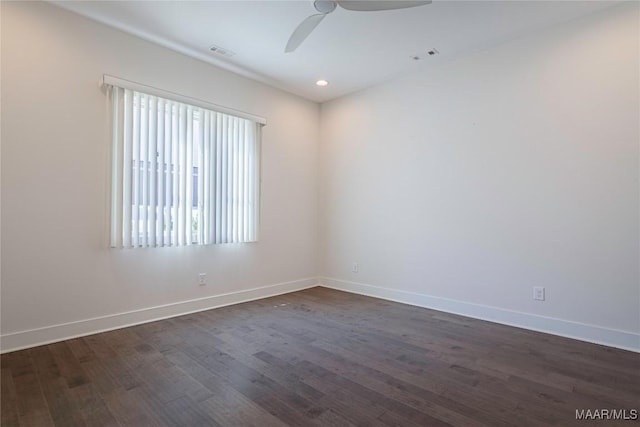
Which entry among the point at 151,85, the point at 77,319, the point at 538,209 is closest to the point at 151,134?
the point at 151,85

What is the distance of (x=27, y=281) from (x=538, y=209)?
4.45m

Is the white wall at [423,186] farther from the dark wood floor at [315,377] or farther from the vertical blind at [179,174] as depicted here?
the dark wood floor at [315,377]

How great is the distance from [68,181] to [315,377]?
2594 mm

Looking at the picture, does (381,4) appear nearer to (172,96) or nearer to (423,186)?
(423,186)

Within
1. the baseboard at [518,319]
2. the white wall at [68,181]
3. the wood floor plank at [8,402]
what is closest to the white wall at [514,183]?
the baseboard at [518,319]

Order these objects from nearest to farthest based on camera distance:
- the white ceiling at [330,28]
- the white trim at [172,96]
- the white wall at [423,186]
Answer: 1. the white wall at [423,186]
2. the white ceiling at [330,28]
3. the white trim at [172,96]

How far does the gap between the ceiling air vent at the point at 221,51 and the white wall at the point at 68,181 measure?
11.5 inches

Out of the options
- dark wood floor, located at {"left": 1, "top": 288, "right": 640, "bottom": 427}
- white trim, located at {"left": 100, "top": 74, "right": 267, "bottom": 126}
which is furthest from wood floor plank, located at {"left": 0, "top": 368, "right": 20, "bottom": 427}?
white trim, located at {"left": 100, "top": 74, "right": 267, "bottom": 126}

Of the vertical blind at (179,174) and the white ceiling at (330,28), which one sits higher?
the white ceiling at (330,28)

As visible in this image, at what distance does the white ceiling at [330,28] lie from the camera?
107 inches

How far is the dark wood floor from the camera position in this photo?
1.72m

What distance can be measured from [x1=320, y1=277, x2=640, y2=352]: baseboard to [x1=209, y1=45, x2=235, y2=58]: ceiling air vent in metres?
3.27

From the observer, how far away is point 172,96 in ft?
11.0

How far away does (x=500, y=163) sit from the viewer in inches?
130
